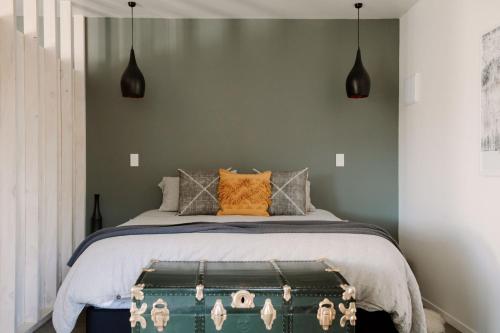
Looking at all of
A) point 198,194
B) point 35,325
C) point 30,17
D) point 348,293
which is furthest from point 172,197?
Result: point 348,293

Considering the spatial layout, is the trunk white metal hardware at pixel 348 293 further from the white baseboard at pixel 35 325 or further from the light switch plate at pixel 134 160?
the light switch plate at pixel 134 160

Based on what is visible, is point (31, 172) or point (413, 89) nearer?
point (31, 172)

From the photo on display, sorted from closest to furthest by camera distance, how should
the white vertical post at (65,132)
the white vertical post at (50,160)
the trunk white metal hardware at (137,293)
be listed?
the trunk white metal hardware at (137,293), the white vertical post at (50,160), the white vertical post at (65,132)

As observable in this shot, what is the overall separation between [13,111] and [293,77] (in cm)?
230

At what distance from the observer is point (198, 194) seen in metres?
3.39

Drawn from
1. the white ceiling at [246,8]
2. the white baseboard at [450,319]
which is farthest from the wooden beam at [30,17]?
the white baseboard at [450,319]

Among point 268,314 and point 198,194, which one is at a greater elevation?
point 198,194

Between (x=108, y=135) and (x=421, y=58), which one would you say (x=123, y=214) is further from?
(x=421, y=58)

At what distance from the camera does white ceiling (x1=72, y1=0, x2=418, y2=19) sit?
357 centimetres

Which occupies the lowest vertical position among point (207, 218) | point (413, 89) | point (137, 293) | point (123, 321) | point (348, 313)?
point (123, 321)

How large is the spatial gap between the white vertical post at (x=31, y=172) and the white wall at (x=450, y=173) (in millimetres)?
2708

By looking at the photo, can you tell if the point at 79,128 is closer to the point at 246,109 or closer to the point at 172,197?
the point at 172,197

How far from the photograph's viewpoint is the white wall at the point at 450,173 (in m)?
2.64

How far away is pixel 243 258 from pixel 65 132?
2.01m
